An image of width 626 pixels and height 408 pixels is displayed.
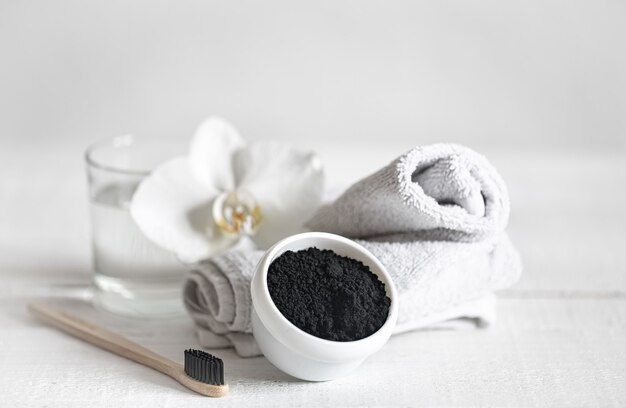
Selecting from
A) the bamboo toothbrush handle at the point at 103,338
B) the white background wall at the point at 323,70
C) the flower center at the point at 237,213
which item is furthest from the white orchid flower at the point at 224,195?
the white background wall at the point at 323,70

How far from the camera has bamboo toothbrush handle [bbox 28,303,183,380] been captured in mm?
872

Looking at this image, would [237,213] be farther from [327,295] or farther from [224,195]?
[327,295]

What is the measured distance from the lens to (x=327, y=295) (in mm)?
821

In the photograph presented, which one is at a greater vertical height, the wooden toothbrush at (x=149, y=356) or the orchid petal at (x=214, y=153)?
the orchid petal at (x=214, y=153)

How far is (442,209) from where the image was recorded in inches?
34.6

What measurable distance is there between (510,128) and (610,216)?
325 mm

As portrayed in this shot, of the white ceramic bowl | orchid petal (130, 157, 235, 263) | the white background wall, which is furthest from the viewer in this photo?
the white background wall

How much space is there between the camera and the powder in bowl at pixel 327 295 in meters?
0.80

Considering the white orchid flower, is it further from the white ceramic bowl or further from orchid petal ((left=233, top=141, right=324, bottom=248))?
the white ceramic bowl

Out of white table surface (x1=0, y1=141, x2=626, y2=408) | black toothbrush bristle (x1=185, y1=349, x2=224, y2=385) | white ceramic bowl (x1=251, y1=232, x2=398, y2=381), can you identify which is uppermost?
white ceramic bowl (x1=251, y1=232, x2=398, y2=381)

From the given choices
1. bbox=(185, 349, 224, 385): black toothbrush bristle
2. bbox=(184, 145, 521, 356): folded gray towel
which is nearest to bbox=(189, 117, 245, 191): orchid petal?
bbox=(184, 145, 521, 356): folded gray towel

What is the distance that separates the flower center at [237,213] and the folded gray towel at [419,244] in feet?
0.26

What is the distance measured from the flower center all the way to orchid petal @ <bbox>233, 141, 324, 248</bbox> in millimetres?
13

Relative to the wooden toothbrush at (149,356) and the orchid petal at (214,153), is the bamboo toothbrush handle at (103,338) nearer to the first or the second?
the wooden toothbrush at (149,356)
